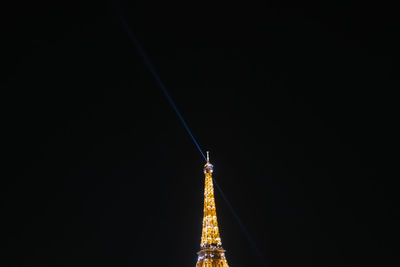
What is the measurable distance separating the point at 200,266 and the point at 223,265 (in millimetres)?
2515

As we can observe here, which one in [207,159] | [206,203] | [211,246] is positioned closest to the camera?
[211,246]

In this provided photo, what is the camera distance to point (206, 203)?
41031 mm

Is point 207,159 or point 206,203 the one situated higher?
point 207,159

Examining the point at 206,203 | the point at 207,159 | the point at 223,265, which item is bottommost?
the point at 223,265

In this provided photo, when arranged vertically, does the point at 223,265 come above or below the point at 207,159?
below

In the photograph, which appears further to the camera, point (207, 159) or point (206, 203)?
point (207, 159)

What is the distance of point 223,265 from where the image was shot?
37.8 m

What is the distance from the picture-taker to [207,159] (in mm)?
43938

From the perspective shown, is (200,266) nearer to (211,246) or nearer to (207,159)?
(211,246)

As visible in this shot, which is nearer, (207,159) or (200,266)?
(200,266)

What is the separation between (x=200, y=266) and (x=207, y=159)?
12.8 metres

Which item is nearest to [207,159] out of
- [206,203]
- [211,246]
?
[206,203]

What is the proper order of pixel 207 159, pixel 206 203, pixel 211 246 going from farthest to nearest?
pixel 207 159 → pixel 206 203 → pixel 211 246

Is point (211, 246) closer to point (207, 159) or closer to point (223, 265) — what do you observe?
point (223, 265)
